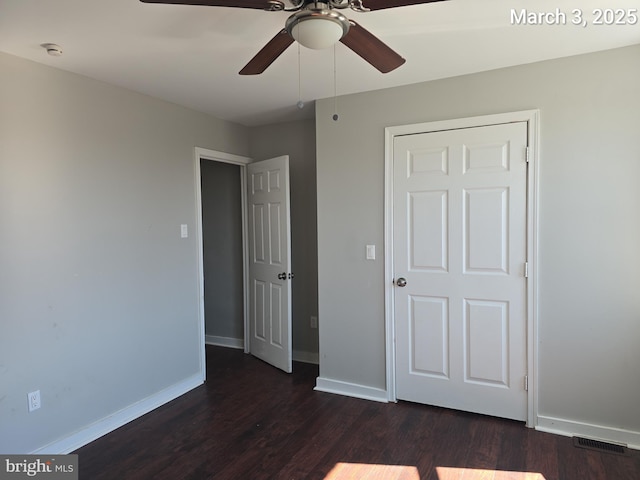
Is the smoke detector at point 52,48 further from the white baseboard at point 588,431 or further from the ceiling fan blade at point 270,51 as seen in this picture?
the white baseboard at point 588,431

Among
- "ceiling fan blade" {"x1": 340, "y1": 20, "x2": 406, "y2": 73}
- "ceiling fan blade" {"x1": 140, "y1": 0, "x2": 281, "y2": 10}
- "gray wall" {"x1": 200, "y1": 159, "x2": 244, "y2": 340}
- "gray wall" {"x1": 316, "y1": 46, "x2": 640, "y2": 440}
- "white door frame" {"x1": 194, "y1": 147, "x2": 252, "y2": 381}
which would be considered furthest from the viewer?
"gray wall" {"x1": 200, "y1": 159, "x2": 244, "y2": 340}

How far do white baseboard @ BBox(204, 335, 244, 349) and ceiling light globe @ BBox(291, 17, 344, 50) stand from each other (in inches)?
142

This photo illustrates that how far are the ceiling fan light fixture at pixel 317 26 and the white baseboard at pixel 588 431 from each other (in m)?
2.65

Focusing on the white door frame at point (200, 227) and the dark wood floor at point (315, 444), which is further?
the white door frame at point (200, 227)

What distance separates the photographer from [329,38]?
154cm

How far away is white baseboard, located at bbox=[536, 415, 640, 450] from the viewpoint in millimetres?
2422

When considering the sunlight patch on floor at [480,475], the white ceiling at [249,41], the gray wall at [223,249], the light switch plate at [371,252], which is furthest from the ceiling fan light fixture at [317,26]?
the gray wall at [223,249]

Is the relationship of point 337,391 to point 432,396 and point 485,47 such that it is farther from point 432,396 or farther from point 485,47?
point 485,47

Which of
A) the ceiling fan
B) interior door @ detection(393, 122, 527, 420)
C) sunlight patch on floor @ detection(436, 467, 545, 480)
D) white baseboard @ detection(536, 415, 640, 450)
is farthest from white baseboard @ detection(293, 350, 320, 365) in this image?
the ceiling fan

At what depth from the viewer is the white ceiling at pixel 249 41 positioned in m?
1.90

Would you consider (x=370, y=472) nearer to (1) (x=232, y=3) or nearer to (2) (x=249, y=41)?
(1) (x=232, y=3)

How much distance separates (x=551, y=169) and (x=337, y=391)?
229 cm

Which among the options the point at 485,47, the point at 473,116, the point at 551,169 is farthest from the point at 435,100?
the point at 551,169

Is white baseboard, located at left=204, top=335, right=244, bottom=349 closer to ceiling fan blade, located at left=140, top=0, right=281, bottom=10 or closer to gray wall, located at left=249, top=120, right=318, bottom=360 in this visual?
gray wall, located at left=249, top=120, right=318, bottom=360
